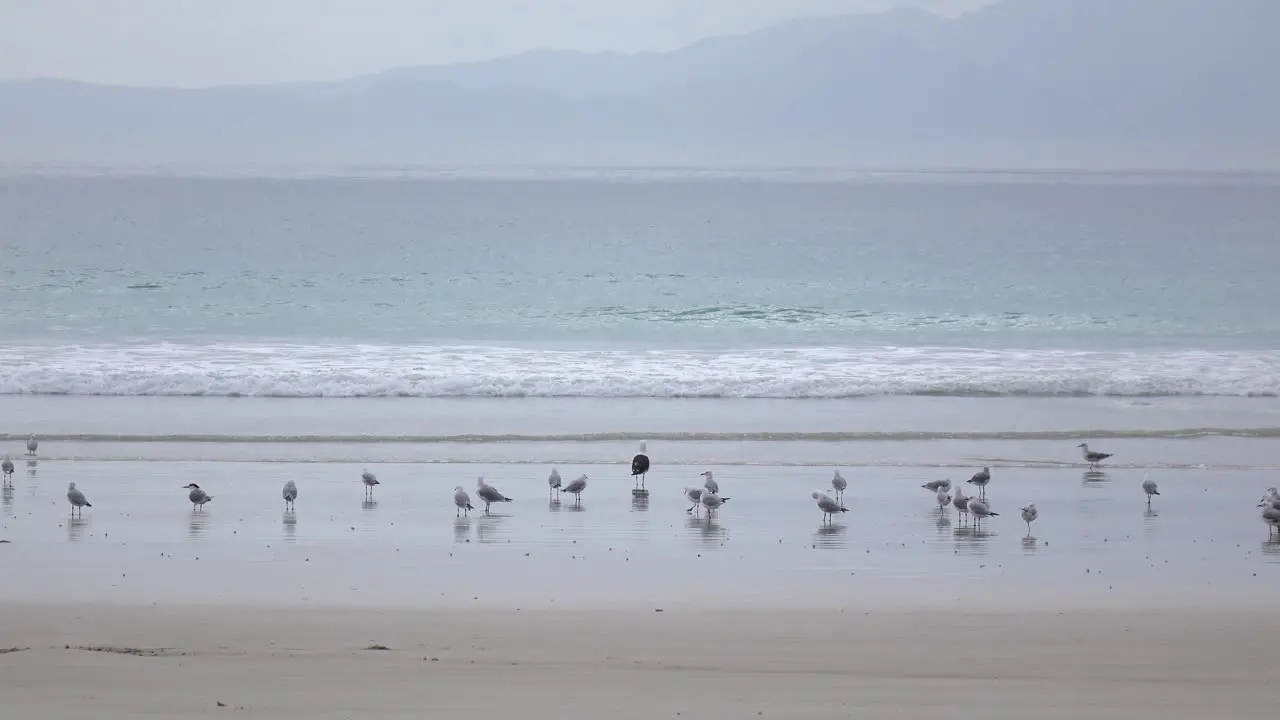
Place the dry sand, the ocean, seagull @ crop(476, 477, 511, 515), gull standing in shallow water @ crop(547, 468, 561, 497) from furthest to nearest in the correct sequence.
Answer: gull standing in shallow water @ crop(547, 468, 561, 497) < seagull @ crop(476, 477, 511, 515) < the ocean < the dry sand

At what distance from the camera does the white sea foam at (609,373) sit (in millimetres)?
20469

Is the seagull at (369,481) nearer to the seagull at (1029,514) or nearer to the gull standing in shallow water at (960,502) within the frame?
the gull standing in shallow water at (960,502)

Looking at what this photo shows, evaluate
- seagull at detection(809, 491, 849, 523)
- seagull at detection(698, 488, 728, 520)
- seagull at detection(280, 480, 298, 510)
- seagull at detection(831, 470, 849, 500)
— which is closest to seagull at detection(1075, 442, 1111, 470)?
seagull at detection(831, 470, 849, 500)

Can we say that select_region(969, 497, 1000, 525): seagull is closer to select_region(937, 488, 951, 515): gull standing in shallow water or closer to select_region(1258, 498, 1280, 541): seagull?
select_region(937, 488, 951, 515): gull standing in shallow water

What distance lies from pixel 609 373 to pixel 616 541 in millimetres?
11098

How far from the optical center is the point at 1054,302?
4459 cm

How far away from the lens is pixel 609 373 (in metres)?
22.4

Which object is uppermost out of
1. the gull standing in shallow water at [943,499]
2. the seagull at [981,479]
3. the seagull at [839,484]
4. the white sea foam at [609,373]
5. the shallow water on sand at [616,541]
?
the white sea foam at [609,373]

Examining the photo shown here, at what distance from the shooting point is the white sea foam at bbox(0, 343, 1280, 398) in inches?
806

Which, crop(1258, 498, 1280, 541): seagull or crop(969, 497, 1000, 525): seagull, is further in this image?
crop(969, 497, 1000, 525): seagull

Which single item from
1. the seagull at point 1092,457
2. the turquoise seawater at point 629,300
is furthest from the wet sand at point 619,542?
the turquoise seawater at point 629,300

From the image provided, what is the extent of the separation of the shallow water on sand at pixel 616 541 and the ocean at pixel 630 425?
5cm

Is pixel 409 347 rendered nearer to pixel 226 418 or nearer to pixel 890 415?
pixel 226 418

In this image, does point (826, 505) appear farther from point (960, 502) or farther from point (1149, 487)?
point (1149, 487)
